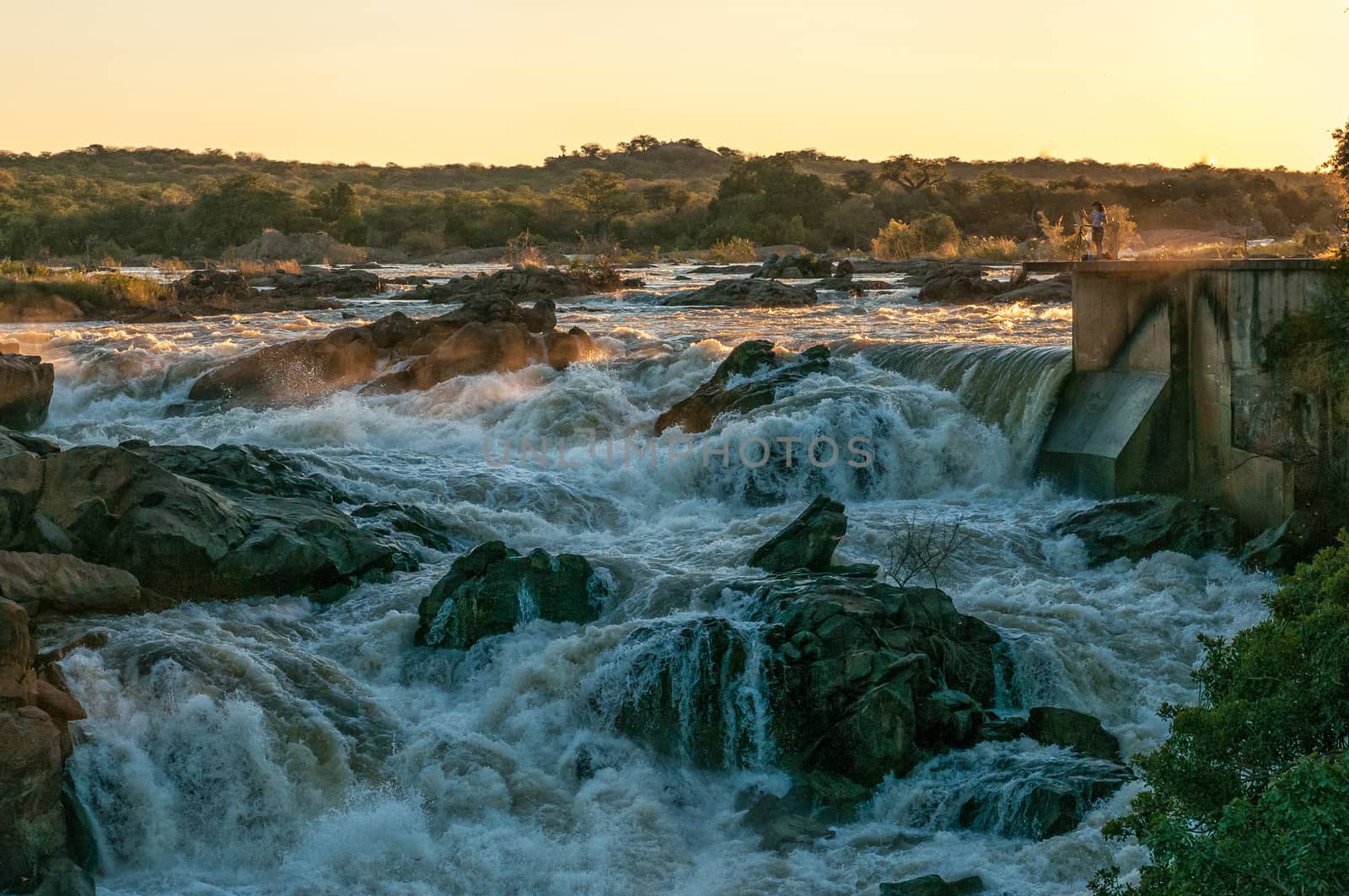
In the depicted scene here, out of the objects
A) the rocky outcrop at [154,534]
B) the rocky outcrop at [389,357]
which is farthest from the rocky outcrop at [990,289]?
the rocky outcrop at [154,534]

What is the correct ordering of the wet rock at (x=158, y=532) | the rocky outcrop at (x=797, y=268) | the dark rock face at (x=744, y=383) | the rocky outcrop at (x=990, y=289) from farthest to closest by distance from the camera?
the rocky outcrop at (x=797, y=268) → the rocky outcrop at (x=990, y=289) → the dark rock face at (x=744, y=383) → the wet rock at (x=158, y=532)

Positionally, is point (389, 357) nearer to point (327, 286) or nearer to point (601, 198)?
point (327, 286)

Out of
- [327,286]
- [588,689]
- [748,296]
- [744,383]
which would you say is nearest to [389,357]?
[744,383]

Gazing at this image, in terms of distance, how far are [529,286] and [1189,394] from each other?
75.3 ft

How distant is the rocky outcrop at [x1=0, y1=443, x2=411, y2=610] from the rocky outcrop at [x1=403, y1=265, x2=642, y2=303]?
71.4 feet

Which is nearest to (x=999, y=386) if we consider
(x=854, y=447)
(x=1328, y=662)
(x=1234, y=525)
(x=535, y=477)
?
(x=854, y=447)

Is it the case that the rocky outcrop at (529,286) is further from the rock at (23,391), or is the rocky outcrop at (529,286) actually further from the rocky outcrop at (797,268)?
the rock at (23,391)

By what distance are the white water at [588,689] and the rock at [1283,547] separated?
0.84ft

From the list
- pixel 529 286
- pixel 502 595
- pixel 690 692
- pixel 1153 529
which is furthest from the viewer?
pixel 529 286

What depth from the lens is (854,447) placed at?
17953 mm

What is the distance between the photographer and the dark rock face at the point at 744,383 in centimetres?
1969

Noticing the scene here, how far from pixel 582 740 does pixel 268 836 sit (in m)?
2.33

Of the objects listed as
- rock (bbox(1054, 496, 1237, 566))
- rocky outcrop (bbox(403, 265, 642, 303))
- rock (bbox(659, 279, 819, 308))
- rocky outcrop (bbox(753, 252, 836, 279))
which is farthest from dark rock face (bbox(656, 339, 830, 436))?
rocky outcrop (bbox(753, 252, 836, 279))

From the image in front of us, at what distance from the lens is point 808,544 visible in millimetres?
12648
